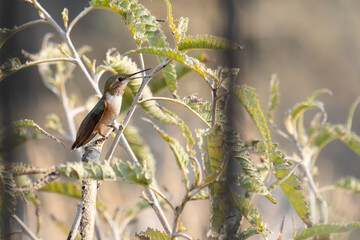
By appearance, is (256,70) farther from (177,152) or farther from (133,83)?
(177,152)

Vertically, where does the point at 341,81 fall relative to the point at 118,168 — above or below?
above

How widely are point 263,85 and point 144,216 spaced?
1.46 meters

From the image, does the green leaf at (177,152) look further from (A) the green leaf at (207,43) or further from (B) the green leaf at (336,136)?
(B) the green leaf at (336,136)

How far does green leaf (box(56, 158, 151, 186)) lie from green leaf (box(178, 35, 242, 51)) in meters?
0.12

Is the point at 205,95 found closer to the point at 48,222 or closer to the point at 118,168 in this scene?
the point at 48,222

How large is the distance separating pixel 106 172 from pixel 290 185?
198 mm

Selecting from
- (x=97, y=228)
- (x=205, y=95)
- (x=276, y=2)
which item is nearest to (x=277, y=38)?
(x=276, y=2)

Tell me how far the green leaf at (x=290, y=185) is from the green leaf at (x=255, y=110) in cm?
5

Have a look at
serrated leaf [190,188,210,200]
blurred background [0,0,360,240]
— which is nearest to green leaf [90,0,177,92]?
serrated leaf [190,188,210,200]

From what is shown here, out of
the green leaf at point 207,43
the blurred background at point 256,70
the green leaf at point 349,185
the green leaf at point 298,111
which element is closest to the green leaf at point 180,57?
the green leaf at point 207,43

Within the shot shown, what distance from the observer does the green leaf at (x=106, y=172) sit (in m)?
0.33

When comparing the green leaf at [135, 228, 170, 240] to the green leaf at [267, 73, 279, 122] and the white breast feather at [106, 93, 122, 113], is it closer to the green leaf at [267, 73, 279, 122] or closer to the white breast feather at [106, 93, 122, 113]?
the white breast feather at [106, 93, 122, 113]

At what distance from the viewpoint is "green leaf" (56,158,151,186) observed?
326 millimetres

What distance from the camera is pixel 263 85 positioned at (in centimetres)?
286
